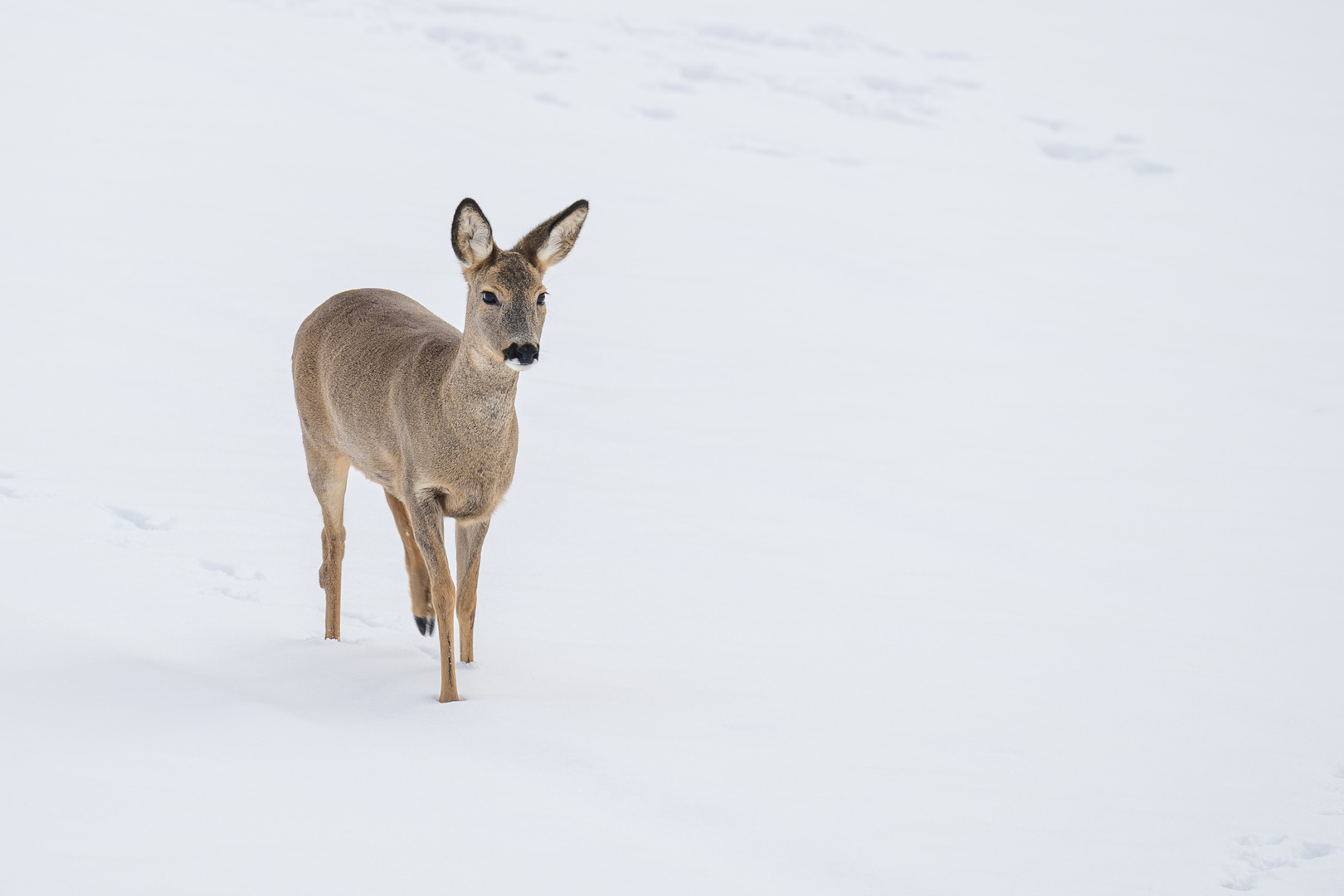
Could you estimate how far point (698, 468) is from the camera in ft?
28.3

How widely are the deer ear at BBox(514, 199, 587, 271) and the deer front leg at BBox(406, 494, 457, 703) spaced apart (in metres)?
1.04

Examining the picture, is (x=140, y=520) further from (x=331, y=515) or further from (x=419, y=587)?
(x=419, y=587)

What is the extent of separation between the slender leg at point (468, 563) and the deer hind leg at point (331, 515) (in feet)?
2.67

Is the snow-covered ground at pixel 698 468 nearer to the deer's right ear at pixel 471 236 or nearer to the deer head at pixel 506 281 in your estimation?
the deer head at pixel 506 281

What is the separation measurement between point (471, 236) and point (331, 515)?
1.74 meters

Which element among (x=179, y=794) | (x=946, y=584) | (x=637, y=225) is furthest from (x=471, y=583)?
(x=637, y=225)

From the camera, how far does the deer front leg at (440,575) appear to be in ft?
16.9

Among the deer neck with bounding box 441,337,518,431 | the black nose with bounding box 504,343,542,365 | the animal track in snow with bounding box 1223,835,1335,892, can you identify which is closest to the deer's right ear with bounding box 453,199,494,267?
the deer neck with bounding box 441,337,518,431

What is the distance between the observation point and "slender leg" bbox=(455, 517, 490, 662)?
17.8 ft

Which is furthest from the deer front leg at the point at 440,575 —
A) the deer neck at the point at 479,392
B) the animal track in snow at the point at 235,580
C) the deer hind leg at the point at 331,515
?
the animal track in snow at the point at 235,580

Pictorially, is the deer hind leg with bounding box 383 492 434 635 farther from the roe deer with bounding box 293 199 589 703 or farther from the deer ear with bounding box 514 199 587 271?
the deer ear with bounding box 514 199 587 271

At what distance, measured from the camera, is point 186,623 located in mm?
5660

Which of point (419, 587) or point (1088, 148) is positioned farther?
point (1088, 148)

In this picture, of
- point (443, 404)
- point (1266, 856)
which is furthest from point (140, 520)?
point (1266, 856)
